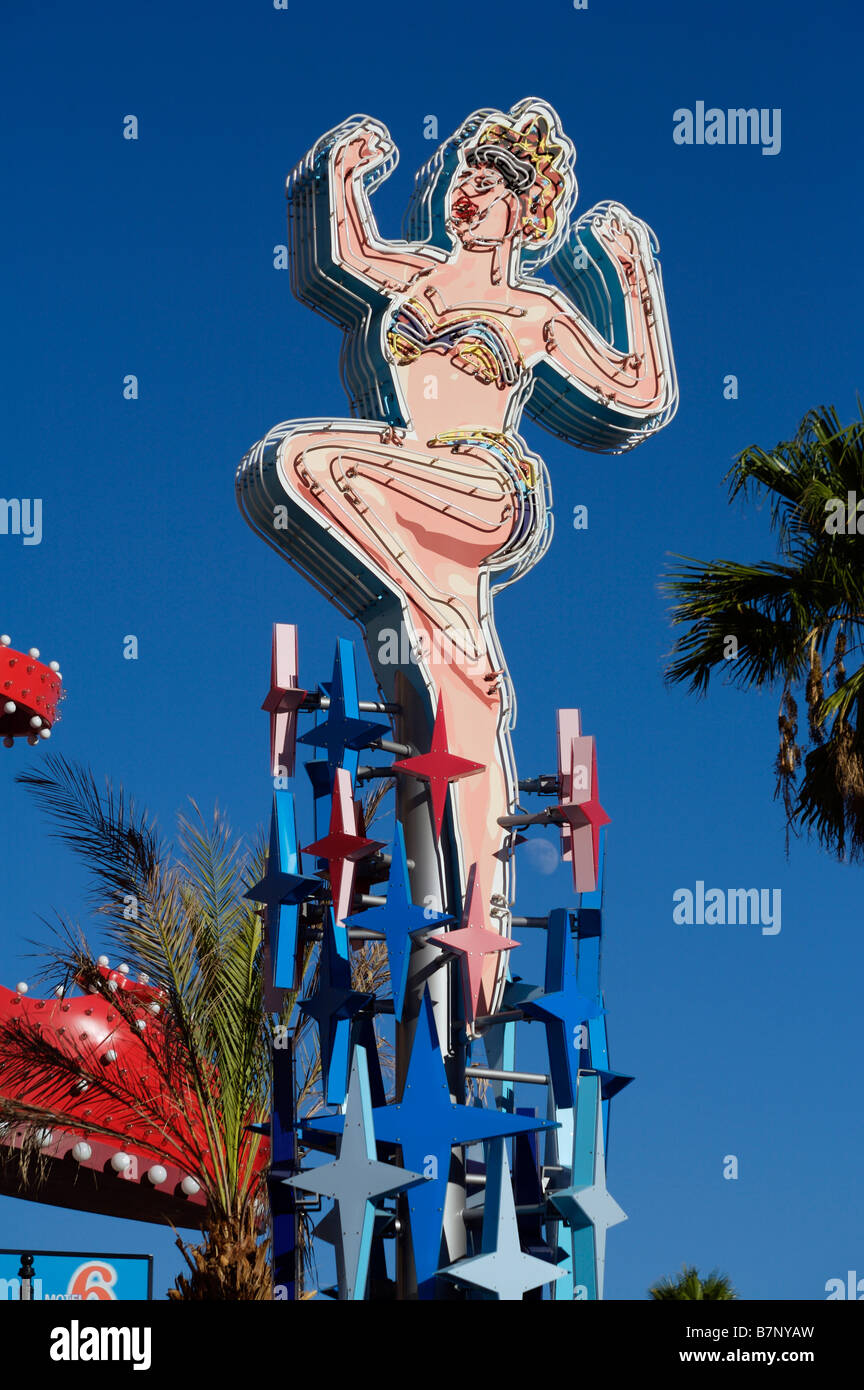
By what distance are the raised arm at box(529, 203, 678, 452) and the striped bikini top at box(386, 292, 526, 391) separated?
49 centimetres

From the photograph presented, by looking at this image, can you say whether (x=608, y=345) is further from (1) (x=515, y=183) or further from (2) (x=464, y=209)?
(2) (x=464, y=209)

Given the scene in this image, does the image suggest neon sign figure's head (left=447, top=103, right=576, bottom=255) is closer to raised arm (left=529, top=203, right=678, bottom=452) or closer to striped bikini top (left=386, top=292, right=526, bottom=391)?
raised arm (left=529, top=203, right=678, bottom=452)

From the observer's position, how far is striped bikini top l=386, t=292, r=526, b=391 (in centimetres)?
1577

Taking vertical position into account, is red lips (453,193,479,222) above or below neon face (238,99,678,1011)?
above

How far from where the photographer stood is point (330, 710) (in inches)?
570

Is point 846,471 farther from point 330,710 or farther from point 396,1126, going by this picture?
point 396,1126

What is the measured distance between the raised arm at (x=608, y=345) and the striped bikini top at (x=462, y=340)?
49 centimetres

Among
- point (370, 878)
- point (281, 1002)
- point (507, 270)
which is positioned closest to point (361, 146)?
point (507, 270)

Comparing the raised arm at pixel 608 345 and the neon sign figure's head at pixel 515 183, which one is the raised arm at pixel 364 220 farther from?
the raised arm at pixel 608 345

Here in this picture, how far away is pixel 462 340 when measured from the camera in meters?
16.1

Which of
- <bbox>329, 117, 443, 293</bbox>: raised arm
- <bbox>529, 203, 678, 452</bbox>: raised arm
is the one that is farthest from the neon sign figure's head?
<bbox>329, 117, 443, 293</bbox>: raised arm
